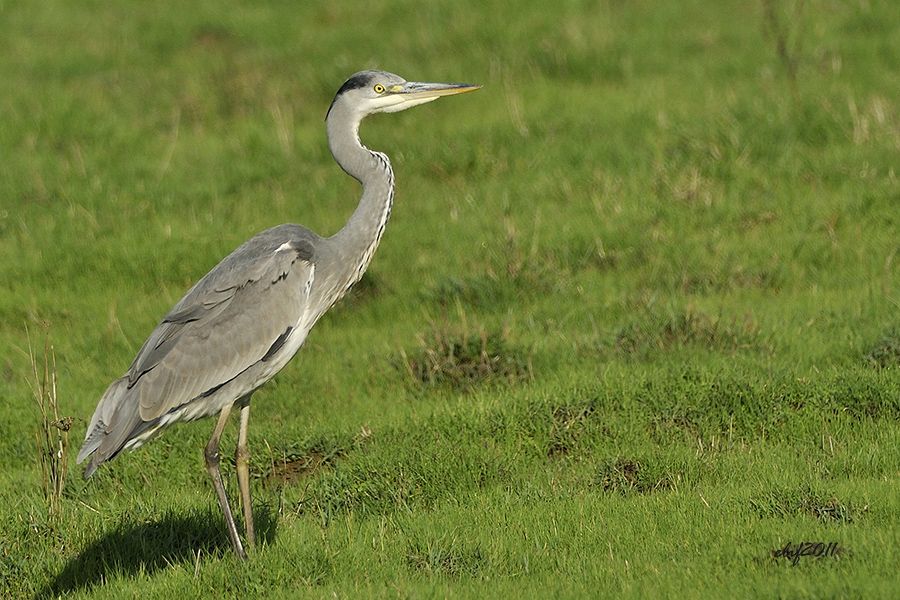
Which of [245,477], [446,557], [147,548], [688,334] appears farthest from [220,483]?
[688,334]

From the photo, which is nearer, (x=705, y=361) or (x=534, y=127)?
(x=705, y=361)

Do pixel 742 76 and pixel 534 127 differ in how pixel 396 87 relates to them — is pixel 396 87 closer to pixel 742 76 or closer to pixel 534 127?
pixel 534 127

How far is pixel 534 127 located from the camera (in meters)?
11.4

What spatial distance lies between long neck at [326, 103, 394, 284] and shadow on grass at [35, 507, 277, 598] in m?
1.35

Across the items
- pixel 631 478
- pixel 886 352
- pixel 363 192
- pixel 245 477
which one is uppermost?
pixel 363 192

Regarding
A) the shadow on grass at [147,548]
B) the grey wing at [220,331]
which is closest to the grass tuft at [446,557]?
the shadow on grass at [147,548]

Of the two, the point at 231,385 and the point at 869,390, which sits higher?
the point at 231,385

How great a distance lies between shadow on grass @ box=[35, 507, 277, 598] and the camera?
239 inches

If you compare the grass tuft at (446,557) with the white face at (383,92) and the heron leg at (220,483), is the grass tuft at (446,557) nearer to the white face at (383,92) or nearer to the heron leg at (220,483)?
the heron leg at (220,483)

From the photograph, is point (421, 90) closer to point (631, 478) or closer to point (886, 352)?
point (631, 478)

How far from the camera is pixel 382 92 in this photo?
282 inches

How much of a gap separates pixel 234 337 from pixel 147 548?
104cm

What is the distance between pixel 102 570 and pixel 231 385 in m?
1.02

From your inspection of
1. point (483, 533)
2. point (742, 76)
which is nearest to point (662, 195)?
point (742, 76)
